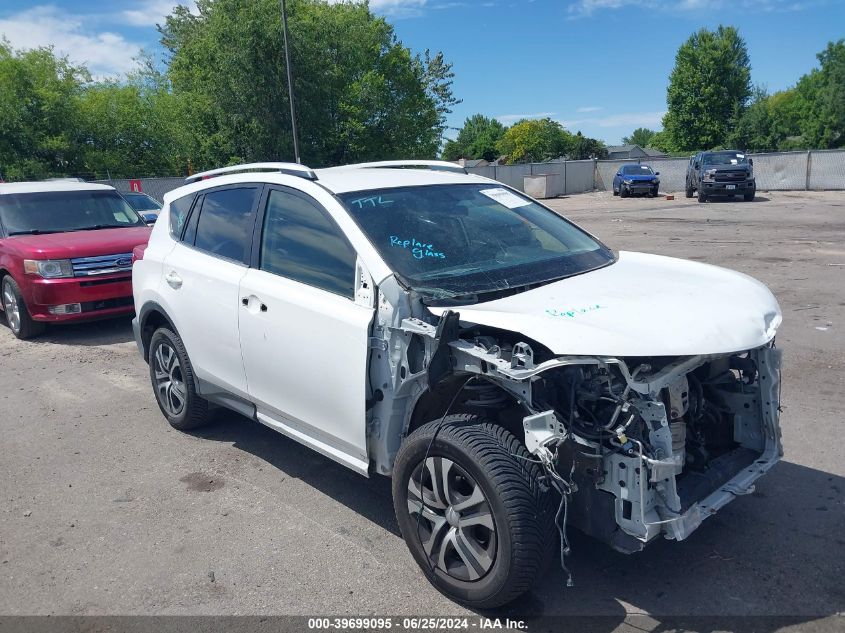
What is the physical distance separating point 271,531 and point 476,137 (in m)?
121

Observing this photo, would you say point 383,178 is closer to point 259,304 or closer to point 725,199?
point 259,304

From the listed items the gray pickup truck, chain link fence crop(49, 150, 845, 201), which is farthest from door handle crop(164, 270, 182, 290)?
the gray pickup truck

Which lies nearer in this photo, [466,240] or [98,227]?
[466,240]

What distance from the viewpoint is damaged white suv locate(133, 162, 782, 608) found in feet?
9.42

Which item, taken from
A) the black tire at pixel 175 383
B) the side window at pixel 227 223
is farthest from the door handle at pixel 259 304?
the black tire at pixel 175 383

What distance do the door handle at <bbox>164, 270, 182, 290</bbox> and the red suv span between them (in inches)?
152

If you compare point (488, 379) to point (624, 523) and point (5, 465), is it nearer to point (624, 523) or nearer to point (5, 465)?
point (624, 523)

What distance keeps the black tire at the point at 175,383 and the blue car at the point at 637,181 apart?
31.9 meters

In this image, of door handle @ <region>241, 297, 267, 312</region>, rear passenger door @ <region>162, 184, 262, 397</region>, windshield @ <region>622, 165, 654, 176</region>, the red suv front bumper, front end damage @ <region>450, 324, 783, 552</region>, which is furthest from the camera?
windshield @ <region>622, 165, 654, 176</region>

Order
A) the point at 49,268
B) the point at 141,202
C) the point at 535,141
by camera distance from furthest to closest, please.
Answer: the point at 535,141 < the point at 141,202 < the point at 49,268

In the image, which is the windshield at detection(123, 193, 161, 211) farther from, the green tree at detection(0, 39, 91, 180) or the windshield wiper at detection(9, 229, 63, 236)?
the green tree at detection(0, 39, 91, 180)

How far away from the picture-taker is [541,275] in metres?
3.79

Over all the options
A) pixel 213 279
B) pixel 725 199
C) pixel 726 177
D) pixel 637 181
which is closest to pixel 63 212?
pixel 213 279

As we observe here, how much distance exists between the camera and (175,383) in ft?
17.6
